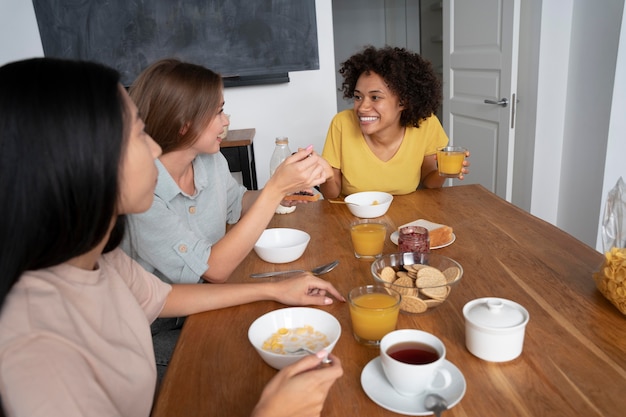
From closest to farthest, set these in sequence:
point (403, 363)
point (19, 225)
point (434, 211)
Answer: point (19, 225)
point (403, 363)
point (434, 211)

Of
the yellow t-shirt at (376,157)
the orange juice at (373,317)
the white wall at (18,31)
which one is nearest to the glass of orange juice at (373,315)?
the orange juice at (373,317)

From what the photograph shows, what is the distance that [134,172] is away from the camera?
77 cm

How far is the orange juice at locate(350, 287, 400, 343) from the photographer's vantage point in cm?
89

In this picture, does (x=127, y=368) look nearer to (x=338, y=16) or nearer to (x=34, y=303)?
(x=34, y=303)

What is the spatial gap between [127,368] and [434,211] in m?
1.19

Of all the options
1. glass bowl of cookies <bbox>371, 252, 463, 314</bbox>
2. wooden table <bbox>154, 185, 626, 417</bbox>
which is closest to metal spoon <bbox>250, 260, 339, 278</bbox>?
wooden table <bbox>154, 185, 626, 417</bbox>

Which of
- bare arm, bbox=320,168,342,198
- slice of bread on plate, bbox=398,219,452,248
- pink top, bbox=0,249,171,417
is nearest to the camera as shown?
pink top, bbox=0,249,171,417

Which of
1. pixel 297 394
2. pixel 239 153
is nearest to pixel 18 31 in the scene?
pixel 239 153

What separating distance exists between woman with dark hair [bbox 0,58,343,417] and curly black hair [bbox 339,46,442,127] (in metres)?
1.49

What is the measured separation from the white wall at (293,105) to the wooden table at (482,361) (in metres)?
1.88

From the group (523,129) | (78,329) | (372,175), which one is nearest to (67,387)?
(78,329)

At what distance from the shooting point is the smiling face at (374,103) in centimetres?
205

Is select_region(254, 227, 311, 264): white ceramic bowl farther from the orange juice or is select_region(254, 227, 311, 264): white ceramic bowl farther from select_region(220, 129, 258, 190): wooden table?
select_region(220, 129, 258, 190): wooden table

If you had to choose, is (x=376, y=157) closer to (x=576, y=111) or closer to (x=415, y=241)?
(x=415, y=241)
